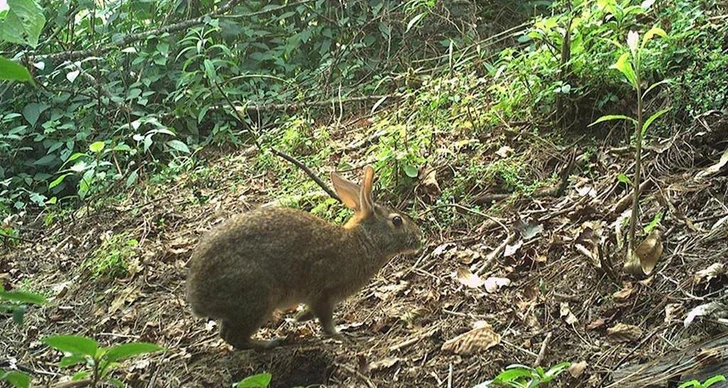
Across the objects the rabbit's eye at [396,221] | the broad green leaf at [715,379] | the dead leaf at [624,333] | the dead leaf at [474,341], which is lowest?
the dead leaf at [474,341]

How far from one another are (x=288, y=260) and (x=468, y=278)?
1160 millimetres

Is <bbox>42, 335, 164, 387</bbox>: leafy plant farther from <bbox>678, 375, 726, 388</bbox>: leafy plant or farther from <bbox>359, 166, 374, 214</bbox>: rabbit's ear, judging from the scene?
<bbox>359, 166, 374, 214</bbox>: rabbit's ear

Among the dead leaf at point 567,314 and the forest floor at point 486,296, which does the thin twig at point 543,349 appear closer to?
the forest floor at point 486,296

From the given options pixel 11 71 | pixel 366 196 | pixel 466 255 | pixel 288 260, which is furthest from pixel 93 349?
→ pixel 466 255

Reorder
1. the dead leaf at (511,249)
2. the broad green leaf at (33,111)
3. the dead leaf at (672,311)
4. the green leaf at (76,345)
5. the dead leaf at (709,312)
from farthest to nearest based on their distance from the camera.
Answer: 1. the broad green leaf at (33,111)
2. the dead leaf at (511,249)
3. the dead leaf at (672,311)
4. the dead leaf at (709,312)
5. the green leaf at (76,345)

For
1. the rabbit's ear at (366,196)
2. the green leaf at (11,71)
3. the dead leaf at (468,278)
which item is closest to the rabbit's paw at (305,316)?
the rabbit's ear at (366,196)

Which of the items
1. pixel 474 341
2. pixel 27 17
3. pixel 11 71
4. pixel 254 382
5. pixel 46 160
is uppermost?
pixel 11 71

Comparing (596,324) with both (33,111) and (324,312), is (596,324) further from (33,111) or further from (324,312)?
(33,111)

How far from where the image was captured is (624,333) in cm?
395

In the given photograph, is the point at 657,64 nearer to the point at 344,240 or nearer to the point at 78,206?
the point at 344,240

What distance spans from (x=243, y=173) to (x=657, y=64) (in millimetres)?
4009

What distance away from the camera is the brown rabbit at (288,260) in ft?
15.1

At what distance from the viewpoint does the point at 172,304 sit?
5680mm

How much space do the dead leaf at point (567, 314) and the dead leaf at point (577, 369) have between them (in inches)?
16.7
